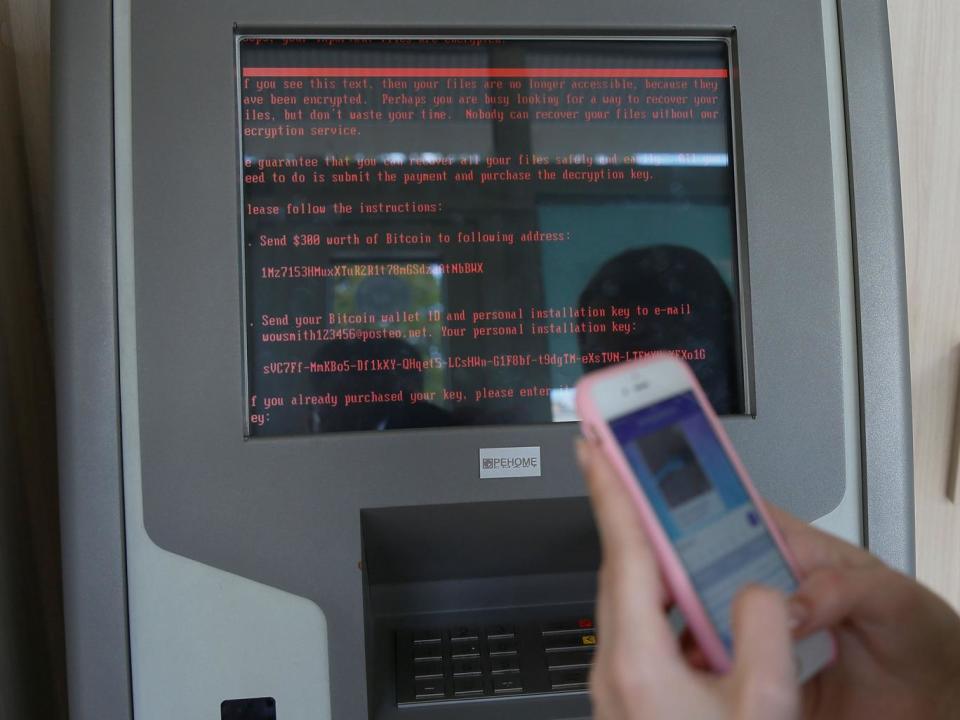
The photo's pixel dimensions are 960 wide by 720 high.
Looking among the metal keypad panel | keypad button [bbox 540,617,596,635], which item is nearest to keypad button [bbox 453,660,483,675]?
the metal keypad panel

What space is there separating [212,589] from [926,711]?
73 cm

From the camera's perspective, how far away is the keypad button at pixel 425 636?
1.02m

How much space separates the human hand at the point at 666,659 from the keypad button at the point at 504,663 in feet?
1.66

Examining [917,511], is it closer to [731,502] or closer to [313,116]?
[731,502]

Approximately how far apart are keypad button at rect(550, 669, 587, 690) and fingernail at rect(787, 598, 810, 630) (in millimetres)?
462

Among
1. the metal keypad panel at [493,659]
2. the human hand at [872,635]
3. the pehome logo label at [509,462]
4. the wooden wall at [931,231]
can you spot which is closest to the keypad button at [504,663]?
the metal keypad panel at [493,659]

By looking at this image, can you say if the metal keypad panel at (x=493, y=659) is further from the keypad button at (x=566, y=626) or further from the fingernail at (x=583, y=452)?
the fingernail at (x=583, y=452)

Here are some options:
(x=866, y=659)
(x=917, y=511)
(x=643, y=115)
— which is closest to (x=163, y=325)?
(x=643, y=115)

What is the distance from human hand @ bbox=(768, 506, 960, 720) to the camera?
61 centimetres

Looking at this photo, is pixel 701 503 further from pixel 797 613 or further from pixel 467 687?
pixel 467 687

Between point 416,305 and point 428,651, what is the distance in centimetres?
45

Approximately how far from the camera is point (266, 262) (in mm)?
946

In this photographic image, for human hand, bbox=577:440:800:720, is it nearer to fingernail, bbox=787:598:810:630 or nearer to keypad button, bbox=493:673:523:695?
fingernail, bbox=787:598:810:630

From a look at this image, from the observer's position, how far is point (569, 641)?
1.03 meters
